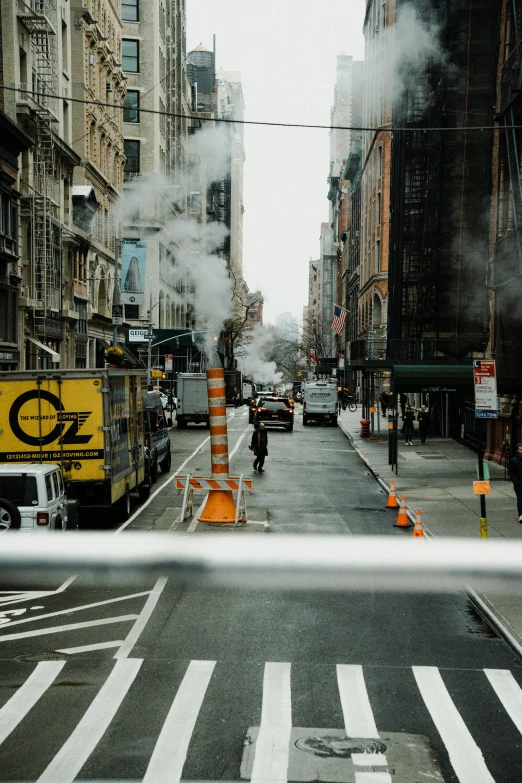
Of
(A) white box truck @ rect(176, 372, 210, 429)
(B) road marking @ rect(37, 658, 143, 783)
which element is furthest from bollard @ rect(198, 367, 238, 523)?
(A) white box truck @ rect(176, 372, 210, 429)

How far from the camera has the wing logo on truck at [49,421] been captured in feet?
55.0

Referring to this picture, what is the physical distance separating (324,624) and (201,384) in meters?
36.3

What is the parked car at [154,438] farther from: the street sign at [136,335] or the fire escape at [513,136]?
the street sign at [136,335]

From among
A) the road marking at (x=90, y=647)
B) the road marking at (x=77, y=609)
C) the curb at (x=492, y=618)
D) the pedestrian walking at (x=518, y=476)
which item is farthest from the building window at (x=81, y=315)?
the road marking at (x=90, y=647)

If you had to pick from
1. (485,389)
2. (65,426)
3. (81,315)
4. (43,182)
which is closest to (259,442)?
(65,426)

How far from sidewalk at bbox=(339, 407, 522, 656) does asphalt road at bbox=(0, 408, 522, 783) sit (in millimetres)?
382

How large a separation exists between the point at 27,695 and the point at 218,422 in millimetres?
8815

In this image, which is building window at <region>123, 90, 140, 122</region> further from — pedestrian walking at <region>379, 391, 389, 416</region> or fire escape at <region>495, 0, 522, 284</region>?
fire escape at <region>495, 0, 522, 284</region>

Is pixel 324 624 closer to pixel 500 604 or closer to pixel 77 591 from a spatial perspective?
pixel 500 604

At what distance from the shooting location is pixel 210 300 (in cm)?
9550

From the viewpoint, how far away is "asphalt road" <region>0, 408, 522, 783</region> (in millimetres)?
6453

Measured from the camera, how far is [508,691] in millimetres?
8344

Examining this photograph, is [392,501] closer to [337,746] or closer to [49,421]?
[49,421]

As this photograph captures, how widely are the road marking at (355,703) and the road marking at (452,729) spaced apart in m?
0.54
